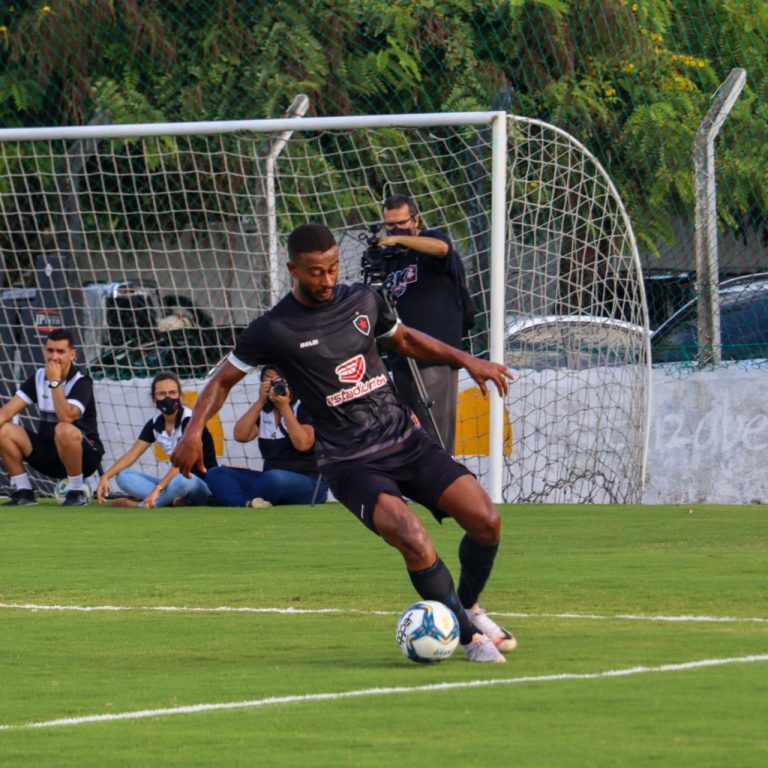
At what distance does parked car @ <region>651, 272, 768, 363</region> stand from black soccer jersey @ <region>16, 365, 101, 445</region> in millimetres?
5153

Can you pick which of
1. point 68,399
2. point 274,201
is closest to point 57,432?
point 68,399

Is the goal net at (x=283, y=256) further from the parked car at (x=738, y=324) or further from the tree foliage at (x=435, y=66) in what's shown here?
the tree foliage at (x=435, y=66)

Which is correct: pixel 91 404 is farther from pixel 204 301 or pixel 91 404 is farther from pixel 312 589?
pixel 312 589

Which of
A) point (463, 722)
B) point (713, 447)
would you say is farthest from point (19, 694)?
point (713, 447)

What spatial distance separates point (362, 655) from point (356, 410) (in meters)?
0.99

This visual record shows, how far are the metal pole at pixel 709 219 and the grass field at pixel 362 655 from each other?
3289mm

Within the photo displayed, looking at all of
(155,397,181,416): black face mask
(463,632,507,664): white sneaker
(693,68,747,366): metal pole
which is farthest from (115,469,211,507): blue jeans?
(463,632,507,664): white sneaker

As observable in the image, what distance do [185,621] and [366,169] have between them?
30.6 ft

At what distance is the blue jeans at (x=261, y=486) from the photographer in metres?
15.2

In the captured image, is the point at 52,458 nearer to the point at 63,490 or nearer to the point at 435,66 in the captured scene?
the point at 63,490

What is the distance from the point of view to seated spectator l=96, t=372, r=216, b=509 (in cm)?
1551

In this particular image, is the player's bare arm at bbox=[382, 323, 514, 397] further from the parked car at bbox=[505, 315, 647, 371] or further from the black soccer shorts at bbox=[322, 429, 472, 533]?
the parked car at bbox=[505, 315, 647, 371]

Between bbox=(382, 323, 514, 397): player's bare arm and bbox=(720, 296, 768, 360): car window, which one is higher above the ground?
bbox=(382, 323, 514, 397): player's bare arm

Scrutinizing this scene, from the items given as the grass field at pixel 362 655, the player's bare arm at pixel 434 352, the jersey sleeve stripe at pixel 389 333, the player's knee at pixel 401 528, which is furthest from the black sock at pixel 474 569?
the jersey sleeve stripe at pixel 389 333
